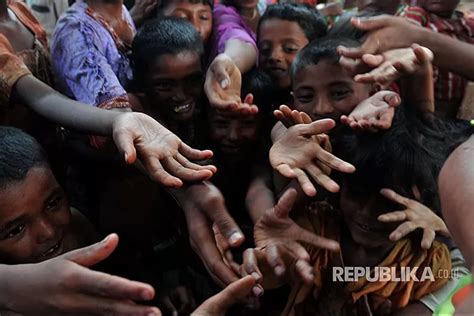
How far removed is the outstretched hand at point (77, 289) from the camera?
0.66m

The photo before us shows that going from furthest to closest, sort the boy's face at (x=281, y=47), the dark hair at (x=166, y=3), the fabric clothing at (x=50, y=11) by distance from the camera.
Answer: the fabric clothing at (x=50, y=11), the dark hair at (x=166, y=3), the boy's face at (x=281, y=47)

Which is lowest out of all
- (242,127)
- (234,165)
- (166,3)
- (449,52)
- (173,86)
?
(234,165)

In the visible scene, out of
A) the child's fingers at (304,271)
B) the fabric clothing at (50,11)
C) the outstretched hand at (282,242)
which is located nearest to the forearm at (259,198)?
the outstretched hand at (282,242)

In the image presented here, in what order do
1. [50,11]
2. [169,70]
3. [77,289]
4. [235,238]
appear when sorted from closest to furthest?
[77,289] < [235,238] < [169,70] < [50,11]

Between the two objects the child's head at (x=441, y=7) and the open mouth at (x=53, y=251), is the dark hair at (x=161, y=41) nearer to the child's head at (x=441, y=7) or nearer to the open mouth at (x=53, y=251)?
the open mouth at (x=53, y=251)

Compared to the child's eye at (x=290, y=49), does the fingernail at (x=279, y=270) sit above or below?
below

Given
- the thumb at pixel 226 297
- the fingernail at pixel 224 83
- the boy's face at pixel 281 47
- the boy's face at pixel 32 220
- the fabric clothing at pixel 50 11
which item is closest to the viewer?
the thumb at pixel 226 297

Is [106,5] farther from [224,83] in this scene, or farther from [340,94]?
[340,94]

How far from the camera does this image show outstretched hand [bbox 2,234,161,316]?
2.18 ft

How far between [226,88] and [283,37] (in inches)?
15.9

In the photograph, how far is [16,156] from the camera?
1.12 metres

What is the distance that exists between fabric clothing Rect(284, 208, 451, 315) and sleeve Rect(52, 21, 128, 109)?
0.59 metres

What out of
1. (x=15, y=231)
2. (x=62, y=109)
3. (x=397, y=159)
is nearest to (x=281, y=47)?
(x=397, y=159)

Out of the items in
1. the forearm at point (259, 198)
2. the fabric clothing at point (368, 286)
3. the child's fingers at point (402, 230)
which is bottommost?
the fabric clothing at point (368, 286)
